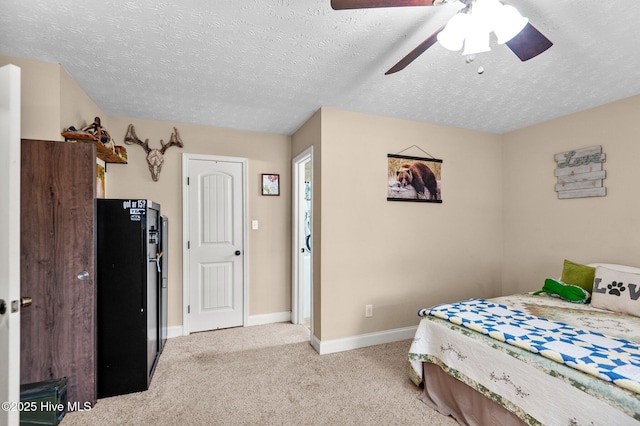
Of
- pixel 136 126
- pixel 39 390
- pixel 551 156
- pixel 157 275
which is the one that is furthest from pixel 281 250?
pixel 551 156

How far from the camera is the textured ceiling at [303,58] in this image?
62.1 inches

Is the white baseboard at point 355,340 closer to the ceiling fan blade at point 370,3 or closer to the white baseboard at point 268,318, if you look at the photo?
the white baseboard at point 268,318

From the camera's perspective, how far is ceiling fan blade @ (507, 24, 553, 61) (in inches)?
52.0

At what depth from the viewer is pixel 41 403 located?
5.76 ft

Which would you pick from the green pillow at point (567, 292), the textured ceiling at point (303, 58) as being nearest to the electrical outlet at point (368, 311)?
the green pillow at point (567, 292)

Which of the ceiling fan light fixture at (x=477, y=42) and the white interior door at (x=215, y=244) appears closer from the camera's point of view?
the ceiling fan light fixture at (x=477, y=42)

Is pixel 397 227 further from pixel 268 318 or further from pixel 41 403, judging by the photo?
pixel 41 403

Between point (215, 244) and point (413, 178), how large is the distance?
2418mm

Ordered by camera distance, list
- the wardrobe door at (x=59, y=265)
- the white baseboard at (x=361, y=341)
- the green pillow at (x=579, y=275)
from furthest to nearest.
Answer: the white baseboard at (x=361, y=341)
the green pillow at (x=579, y=275)
the wardrobe door at (x=59, y=265)

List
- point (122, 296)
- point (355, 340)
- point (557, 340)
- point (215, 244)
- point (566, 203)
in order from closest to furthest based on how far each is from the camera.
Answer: point (557, 340) → point (122, 296) → point (355, 340) → point (566, 203) → point (215, 244)

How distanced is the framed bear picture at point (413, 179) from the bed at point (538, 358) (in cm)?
131

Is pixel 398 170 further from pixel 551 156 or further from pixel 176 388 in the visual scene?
pixel 176 388

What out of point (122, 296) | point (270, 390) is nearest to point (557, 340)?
point (270, 390)

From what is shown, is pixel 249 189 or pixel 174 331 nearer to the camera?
pixel 174 331
